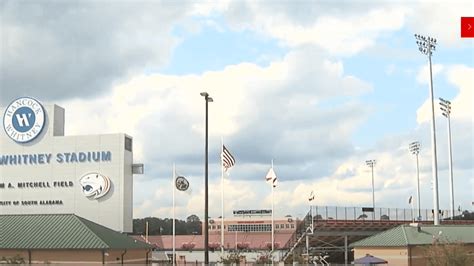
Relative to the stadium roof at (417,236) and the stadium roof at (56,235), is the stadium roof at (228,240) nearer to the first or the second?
the stadium roof at (417,236)

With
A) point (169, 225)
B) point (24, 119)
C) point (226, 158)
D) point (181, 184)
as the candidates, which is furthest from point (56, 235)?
point (169, 225)

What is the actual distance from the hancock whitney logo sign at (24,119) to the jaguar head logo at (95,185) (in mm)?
6268

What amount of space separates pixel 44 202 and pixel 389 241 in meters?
29.7

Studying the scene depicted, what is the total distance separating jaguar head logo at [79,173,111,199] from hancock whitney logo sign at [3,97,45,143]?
6.27 m

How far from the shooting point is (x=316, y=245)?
77938 millimetres

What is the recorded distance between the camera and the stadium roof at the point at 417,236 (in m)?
52.9

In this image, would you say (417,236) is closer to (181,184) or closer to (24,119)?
(181,184)

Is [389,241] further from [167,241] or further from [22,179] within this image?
[167,241]

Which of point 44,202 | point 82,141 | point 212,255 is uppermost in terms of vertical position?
point 82,141

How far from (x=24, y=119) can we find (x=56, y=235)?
2158cm

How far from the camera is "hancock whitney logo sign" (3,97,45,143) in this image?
60625mm

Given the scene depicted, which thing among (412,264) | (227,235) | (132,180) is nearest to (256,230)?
(227,235)

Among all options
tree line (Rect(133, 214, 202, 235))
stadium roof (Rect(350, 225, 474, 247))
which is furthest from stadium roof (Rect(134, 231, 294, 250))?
stadium roof (Rect(350, 225, 474, 247))

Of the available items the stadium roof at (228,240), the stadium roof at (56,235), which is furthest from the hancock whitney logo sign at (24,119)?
the stadium roof at (228,240)
